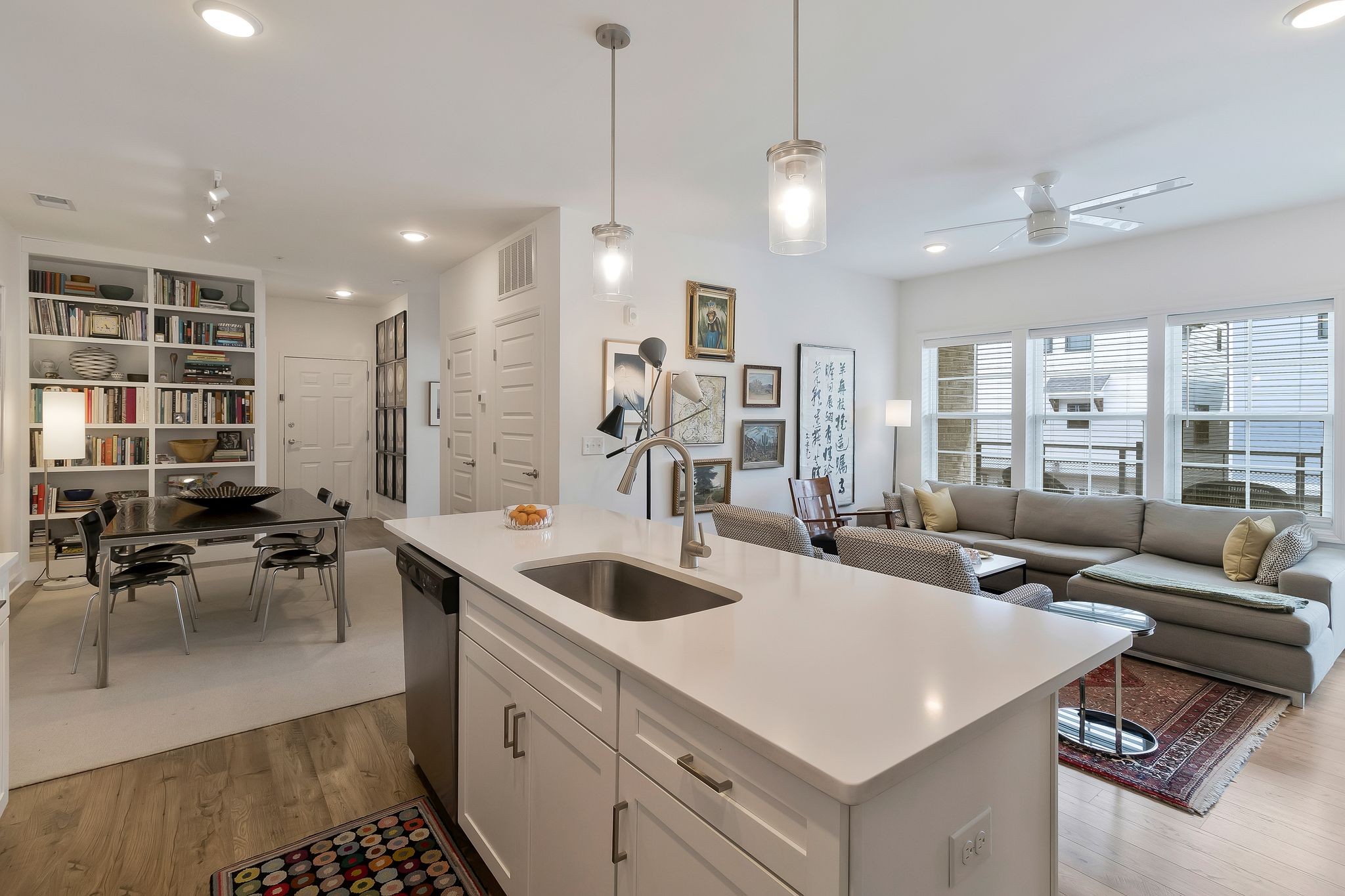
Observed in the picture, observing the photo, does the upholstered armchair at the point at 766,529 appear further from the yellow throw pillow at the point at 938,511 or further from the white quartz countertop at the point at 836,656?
the yellow throw pillow at the point at 938,511

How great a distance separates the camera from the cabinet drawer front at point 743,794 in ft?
2.61

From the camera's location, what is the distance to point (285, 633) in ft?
12.7

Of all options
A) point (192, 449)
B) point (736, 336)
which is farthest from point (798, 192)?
point (192, 449)

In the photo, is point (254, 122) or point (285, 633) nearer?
point (254, 122)

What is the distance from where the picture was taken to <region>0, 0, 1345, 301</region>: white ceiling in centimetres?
225

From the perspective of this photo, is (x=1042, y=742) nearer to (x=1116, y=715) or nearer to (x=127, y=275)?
(x=1116, y=715)

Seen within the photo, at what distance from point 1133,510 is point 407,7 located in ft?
16.8

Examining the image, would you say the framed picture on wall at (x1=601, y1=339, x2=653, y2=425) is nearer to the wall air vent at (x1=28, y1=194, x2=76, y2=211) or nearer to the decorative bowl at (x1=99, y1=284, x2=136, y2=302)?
the wall air vent at (x1=28, y1=194, x2=76, y2=211)

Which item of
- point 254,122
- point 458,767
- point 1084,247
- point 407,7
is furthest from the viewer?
point 1084,247

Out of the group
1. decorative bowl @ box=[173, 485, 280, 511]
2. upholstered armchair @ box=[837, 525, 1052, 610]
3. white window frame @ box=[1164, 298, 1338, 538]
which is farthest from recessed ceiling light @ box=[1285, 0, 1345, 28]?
decorative bowl @ box=[173, 485, 280, 511]

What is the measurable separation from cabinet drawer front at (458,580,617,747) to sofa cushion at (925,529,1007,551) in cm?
382

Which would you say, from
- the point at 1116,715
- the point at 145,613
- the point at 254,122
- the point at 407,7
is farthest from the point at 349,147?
the point at 1116,715

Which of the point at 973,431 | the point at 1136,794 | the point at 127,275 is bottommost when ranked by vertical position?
the point at 1136,794

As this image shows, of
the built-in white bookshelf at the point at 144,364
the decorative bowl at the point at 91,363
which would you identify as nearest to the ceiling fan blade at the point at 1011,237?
the built-in white bookshelf at the point at 144,364
